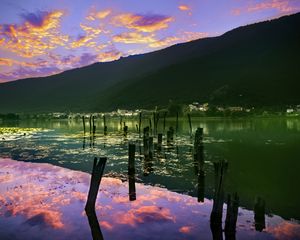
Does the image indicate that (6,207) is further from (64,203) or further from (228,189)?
(228,189)

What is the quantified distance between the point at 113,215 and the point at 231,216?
647 centimetres

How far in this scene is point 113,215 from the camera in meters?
17.5

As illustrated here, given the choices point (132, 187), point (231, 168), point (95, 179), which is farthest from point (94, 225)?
point (231, 168)

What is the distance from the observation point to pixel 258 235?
14.6 meters

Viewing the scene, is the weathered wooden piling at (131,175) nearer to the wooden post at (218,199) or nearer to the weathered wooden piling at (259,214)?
the wooden post at (218,199)

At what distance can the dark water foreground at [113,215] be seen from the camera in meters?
14.9

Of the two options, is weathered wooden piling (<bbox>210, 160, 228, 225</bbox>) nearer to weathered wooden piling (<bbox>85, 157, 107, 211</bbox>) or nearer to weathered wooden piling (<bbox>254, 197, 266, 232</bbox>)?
weathered wooden piling (<bbox>254, 197, 266, 232</bbox>)

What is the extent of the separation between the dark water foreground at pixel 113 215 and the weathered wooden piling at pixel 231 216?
1.73ft

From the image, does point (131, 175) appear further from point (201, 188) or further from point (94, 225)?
point (94, 225)

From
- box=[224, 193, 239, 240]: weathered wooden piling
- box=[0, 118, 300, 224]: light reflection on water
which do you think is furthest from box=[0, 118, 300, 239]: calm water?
box=[224, 193, 239, 240]: weathered wooden piling

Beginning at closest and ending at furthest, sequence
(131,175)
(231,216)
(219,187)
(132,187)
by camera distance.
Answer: (231,216)
(219,187)
(132,187)
(131,175)

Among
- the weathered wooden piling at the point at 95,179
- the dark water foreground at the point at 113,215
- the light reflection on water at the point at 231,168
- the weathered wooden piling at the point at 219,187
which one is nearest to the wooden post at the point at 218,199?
the weathered wooden piling at the point at 219,187

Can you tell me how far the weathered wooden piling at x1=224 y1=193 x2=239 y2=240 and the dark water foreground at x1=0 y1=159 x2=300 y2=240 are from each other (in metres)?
0.53

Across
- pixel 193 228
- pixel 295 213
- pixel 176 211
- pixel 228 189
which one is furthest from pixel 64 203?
pixel 295 213
